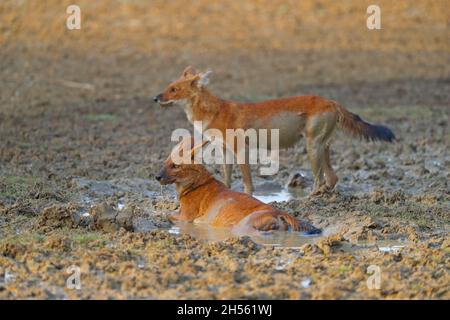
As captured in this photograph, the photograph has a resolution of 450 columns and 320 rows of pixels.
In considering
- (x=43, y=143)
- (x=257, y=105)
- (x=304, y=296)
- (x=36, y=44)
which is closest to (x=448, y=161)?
(x=257, y=105)

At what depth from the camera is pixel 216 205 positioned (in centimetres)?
926

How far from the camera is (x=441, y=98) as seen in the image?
16922mm

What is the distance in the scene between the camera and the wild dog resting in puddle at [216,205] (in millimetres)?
8648

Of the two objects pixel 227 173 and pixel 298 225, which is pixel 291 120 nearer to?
pixel 227 173

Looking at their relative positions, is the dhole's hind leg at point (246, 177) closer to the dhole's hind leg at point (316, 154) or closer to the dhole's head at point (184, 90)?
the dhole's hind leg at point (316, 154)

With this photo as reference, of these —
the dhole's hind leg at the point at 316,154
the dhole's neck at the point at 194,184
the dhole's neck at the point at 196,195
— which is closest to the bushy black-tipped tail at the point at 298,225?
the dhole's neck at the point at 196,195

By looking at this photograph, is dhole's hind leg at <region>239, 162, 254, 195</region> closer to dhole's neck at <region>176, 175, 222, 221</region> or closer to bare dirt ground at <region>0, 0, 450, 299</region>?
bare dirt ground at <region>0, 0, 450, 299</region>

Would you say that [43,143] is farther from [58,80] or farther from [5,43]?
[5,43]

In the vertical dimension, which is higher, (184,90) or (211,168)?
→ (184,90)

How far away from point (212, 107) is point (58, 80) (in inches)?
277

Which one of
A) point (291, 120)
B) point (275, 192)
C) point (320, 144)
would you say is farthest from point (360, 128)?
point (275, 192)

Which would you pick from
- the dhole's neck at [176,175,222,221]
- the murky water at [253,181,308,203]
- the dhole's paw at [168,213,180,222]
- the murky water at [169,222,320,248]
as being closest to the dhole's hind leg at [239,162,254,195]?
the murky water at [253,181,308,203]

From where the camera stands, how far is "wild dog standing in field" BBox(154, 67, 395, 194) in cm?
1083

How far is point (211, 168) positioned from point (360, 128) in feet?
6.68
